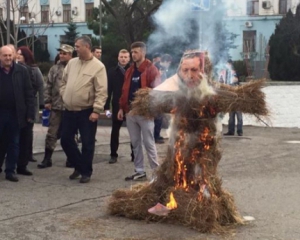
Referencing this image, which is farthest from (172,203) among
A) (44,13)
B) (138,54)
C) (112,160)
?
(44,13)

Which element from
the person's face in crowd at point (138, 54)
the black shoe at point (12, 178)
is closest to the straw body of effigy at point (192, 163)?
the person's face in crowd at point (138, 54)

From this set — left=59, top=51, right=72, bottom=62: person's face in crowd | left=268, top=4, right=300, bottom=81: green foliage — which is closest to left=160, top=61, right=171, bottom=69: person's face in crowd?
left=59, top=51, right=72, bottom=62: person's face in crowd

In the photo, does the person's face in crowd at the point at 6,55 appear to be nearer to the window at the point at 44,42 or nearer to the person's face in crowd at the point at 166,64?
the person's face in crowd at the point at 166,64

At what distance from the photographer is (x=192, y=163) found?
21.3 feet

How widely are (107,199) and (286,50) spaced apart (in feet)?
72.3

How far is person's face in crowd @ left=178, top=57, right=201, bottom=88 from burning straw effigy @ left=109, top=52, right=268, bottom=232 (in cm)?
8

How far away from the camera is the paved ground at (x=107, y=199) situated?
242 inches

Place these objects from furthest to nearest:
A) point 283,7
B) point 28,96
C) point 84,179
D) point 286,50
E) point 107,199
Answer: point 283,7, point 286,50, point 28,96, point 84,179, point 107,199

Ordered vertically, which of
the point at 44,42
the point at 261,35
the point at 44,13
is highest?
the point at 44,13

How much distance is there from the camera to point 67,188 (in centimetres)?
825

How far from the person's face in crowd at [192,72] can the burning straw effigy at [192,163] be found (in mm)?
75

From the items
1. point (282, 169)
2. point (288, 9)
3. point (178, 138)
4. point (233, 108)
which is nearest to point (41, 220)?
point (178, 138)

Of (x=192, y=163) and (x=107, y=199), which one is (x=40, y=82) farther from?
(x=192, y=163)

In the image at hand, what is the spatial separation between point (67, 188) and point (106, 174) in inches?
45.6
